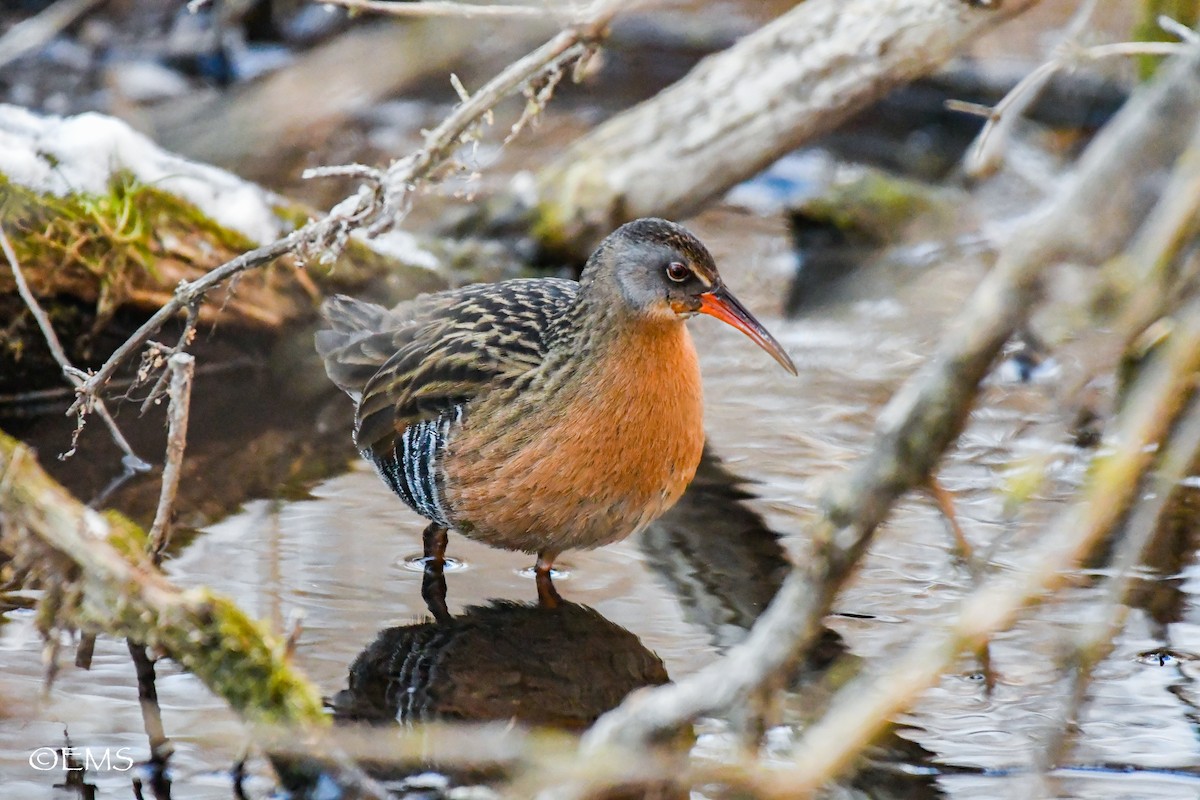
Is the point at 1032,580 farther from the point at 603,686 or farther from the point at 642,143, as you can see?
the point at 642,143

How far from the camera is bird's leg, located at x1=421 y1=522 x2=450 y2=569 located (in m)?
4.54

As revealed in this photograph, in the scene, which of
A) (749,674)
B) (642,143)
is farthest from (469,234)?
(749,674)

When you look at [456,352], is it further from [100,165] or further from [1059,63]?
[100,165]

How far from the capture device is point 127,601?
2.81 m

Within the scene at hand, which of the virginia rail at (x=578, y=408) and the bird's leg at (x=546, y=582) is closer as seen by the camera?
the virginia rail at (x=578, y=408)

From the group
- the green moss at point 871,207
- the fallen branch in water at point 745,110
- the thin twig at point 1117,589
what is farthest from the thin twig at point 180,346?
the green moss at point 871,207

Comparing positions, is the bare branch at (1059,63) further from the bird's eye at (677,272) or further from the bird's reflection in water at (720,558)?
the bird's reflection in water at (720,558)

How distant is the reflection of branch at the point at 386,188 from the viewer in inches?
150

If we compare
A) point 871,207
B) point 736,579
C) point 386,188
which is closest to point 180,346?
point 386,188

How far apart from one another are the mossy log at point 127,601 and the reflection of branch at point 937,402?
41.1 inches

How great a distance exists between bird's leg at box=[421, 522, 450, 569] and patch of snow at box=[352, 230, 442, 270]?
88.0 inches

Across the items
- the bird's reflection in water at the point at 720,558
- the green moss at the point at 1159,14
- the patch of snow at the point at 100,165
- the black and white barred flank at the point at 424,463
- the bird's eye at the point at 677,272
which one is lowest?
the bird's reflection in water at the point at 720,558

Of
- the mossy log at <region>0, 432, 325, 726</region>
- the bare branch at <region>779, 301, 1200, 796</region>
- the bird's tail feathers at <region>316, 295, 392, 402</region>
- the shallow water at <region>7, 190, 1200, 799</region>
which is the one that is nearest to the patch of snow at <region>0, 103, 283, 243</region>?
the bird's tail feathers at <region>316, 295, 392, 402</region>

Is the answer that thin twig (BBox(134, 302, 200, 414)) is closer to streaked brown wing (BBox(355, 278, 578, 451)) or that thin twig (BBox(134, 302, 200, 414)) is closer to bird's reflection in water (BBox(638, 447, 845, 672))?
streaked brown wing (BBox(355, 278, 578, 451))
